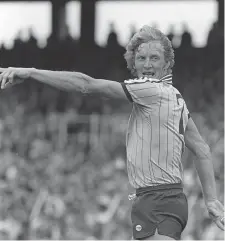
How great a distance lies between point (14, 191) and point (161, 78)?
4588mm

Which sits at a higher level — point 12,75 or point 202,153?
point 12,75

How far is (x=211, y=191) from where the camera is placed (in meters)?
3.39

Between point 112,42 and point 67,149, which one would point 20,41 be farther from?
point 67,149

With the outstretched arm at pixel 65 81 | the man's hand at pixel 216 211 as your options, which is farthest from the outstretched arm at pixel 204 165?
the outstretched arm at pixel 65 81

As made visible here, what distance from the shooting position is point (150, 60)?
10.5 feet

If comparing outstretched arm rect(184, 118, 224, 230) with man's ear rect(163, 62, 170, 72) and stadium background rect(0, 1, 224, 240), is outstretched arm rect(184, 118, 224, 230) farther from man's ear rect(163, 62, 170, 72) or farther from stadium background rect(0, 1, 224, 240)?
stadium background rect(0, 1, 224, 240)

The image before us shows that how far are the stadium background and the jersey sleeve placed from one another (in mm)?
4314

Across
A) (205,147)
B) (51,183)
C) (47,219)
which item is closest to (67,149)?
(51,183)

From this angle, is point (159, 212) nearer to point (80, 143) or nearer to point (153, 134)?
point (153, 134)

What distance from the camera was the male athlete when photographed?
3.08 meters

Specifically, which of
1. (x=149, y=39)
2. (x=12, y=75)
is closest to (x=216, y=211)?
(x=149, y=39)

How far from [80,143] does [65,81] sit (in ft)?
20.6

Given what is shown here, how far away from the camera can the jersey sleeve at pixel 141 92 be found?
306 centimetres

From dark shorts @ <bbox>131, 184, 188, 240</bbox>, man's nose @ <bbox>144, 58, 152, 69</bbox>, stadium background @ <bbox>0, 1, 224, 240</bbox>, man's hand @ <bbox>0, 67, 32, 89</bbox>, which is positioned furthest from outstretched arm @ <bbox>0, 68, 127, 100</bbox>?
stadium background @ <bbox>0, 1, 224, 240</bbox>
